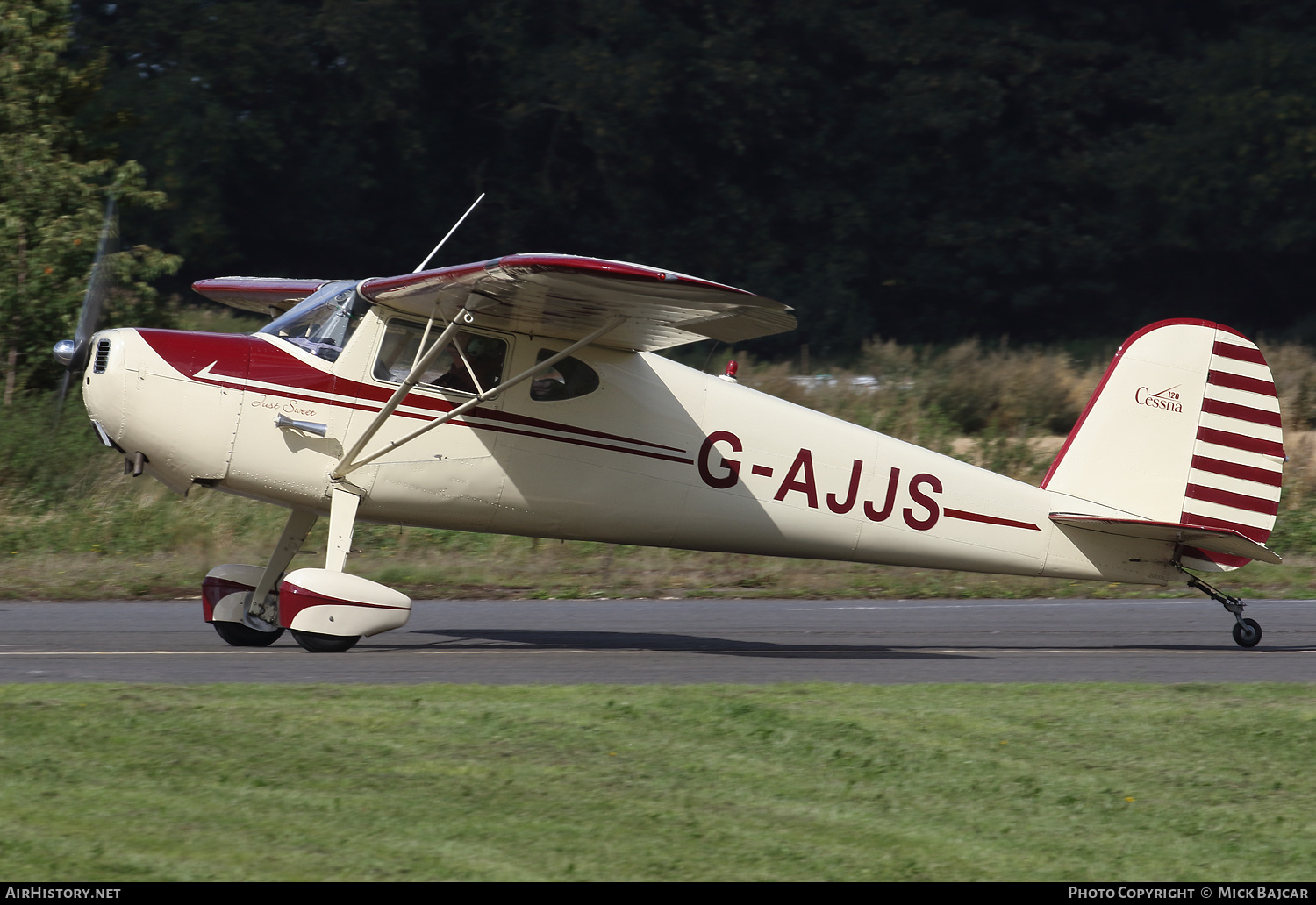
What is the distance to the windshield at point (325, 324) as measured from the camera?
918 cm

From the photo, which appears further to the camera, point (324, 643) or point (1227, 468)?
point (1227, 468)

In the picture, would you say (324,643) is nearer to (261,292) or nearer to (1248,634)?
(261,292)

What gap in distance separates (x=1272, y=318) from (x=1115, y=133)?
22.7ft

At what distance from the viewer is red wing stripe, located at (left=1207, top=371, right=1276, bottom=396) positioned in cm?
1016

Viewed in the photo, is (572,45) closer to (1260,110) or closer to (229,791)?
(1260,110)

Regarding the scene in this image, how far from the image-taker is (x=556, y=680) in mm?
8203

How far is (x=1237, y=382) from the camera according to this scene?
10156 millimetres

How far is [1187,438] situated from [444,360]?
5587 mm

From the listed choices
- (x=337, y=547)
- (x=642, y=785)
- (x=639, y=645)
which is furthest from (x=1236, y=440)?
(x=337, y=547)

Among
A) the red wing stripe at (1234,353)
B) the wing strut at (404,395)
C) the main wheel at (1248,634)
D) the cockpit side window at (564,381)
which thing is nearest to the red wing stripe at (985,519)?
the main wheel at (1248,634)

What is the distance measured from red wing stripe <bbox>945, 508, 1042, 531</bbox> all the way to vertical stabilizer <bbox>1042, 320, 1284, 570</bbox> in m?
0.46

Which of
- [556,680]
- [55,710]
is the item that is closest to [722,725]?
[556,680]

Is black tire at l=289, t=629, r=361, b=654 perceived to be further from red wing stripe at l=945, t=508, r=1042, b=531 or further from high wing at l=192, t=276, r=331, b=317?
red wing stripe at l=945, t=508, r=1042, b=531

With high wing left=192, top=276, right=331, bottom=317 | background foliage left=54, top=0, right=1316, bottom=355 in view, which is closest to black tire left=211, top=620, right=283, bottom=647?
high wing left=192, top=276, right=331, bottom=317
